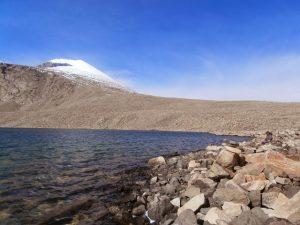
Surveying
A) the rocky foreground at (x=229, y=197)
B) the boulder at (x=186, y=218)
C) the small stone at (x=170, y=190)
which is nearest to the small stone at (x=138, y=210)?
the rocky foreground at (x=229, y=197)

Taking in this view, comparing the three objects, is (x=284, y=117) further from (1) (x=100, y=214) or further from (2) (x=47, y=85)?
(2) (x=47, y=85)

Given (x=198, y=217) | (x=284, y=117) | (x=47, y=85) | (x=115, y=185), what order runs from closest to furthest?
(x=198, y=217) → (x=115, y=185) → (x=284, y=117) → (x=47, y=85)

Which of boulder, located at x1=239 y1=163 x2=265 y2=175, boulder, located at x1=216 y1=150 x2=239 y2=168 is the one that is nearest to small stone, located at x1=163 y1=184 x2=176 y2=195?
boulder, located at x1=216 y1=150 x2=239 y2=168

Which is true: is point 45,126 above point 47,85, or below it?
below

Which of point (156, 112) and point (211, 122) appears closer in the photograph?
point (211, 122)

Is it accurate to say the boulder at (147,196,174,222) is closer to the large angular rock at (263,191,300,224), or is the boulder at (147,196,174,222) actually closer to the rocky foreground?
the rocky foreground

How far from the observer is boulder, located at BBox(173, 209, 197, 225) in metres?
12.1

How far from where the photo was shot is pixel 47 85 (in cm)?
17825

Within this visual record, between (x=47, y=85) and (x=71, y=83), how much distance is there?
39.2ft

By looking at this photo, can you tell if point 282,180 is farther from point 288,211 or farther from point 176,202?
point 176,202

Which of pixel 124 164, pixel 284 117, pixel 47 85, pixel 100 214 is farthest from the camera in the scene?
pixel 47 85

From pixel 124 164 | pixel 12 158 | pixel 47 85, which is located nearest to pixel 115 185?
pixel 124 164

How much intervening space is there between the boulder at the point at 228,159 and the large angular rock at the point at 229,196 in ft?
15.7

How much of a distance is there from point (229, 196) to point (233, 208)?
1.47m
